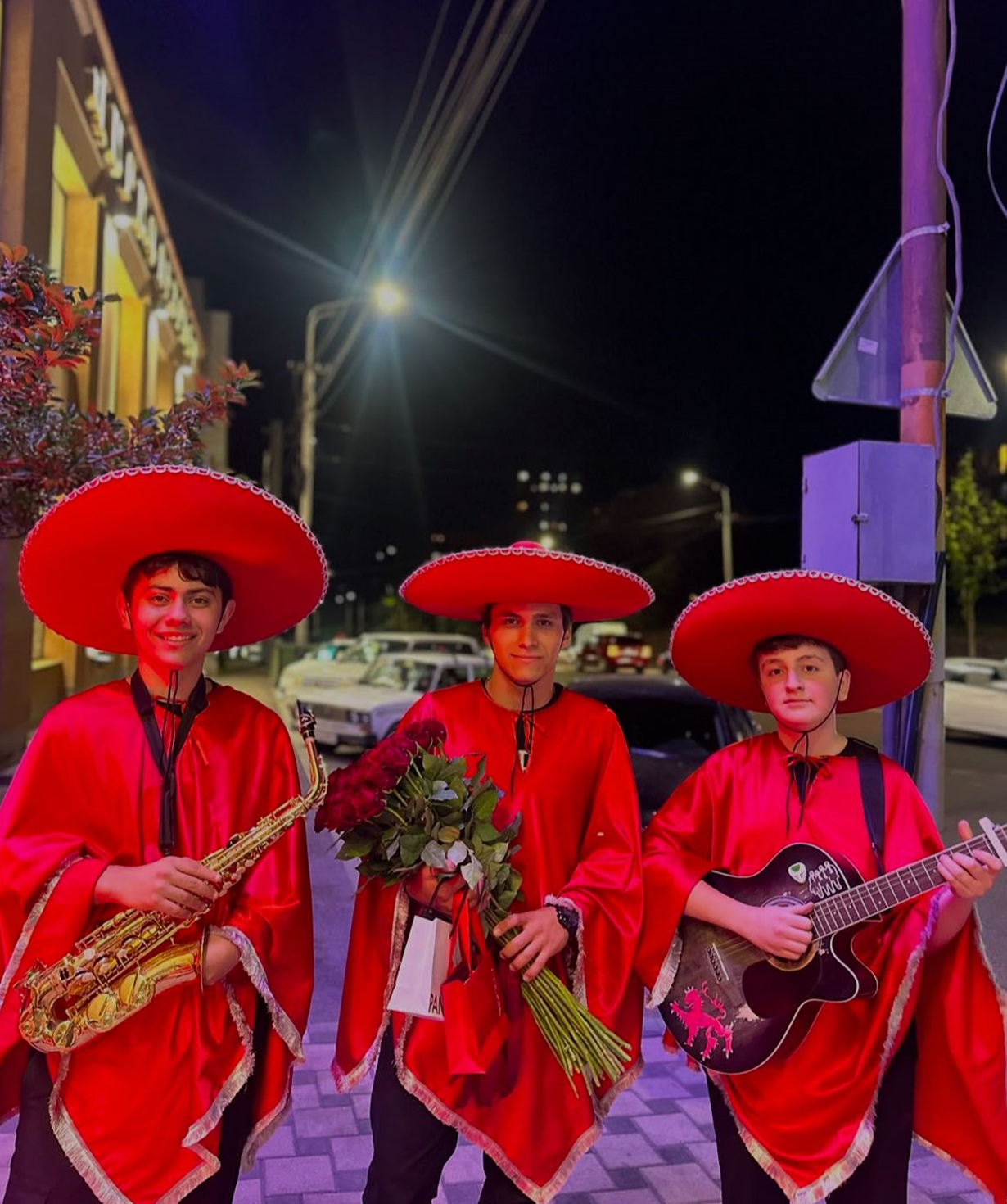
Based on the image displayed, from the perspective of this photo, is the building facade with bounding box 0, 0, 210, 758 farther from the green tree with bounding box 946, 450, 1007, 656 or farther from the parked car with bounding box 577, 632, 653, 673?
the green tree with bounding box 946, 450, 1007, 656

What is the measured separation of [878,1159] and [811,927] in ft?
1.99

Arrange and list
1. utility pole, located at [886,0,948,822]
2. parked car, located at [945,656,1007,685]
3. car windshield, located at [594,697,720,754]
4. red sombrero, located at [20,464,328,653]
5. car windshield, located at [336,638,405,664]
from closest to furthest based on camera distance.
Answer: red sombrero, located at [20,464,328,653] < utility pole, located at [886,0,948,822] < car windshield, located at [594,697,720,754] < parked car, located at [945,656,1007,685] < car windshield, located at [336,638,405,664]

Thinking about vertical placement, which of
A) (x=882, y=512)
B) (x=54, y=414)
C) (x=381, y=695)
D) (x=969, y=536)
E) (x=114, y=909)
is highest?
(x=969, y=536)

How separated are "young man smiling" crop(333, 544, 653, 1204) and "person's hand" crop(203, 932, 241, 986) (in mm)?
411

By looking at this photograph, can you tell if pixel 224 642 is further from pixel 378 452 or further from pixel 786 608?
pixel 378 452

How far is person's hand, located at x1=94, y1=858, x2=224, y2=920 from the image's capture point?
6.69 feet

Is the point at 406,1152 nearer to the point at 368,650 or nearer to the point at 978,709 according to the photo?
the point at 978,709

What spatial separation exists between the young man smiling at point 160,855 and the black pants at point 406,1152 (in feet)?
0.86

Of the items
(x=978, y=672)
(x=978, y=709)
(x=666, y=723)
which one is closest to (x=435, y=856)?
(x=666, y=723)

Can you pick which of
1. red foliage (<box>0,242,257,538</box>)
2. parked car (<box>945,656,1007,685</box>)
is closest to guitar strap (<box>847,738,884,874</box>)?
red foliage (<box>0,242,257,538</box>)

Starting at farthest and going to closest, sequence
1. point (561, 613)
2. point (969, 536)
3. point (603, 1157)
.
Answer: point (969, 536) < point (603, 1157) < point (561, 613)

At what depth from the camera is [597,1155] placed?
352 centimetres

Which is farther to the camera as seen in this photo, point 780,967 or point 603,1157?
point 603,1157

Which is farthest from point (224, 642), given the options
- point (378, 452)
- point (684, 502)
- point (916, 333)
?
point (684, 502)
